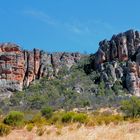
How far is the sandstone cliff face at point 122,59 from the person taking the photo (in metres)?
88.2

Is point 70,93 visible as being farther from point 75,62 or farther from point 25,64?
point 25,64

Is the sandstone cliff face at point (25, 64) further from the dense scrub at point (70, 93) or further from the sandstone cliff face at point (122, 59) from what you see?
the sandstone cliff face at point (122, 59)

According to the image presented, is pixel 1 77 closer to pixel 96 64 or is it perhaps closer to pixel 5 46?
pixel 5 46

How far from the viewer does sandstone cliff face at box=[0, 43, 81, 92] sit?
338 feet

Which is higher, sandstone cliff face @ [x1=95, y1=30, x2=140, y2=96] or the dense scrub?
sandstone cliff face @ [x1=95, y1=30, x2=140, y2=96]

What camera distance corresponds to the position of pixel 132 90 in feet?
283

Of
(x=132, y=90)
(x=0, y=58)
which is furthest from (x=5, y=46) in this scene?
(x=132, y=90)

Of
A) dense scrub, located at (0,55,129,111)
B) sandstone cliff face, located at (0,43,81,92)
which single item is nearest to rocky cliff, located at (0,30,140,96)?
sandstone cliff face, located at (0,43,81,92)

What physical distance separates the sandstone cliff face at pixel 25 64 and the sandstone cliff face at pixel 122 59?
42.9 feet

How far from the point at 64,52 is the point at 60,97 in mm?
31859

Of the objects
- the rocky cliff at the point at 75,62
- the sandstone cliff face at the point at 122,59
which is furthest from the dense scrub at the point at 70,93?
the sandstone cliff face at the point at 122,59

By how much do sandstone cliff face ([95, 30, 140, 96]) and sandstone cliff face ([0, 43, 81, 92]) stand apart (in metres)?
13.1

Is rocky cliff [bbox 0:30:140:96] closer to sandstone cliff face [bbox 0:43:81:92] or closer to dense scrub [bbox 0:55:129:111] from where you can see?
sandstone cliff face [bbox 0:43:81:92]

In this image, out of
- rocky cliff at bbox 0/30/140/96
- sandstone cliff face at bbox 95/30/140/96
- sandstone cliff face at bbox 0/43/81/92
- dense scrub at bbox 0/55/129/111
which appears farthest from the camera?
sandstone cliff face at bbox 0/43/81/92
